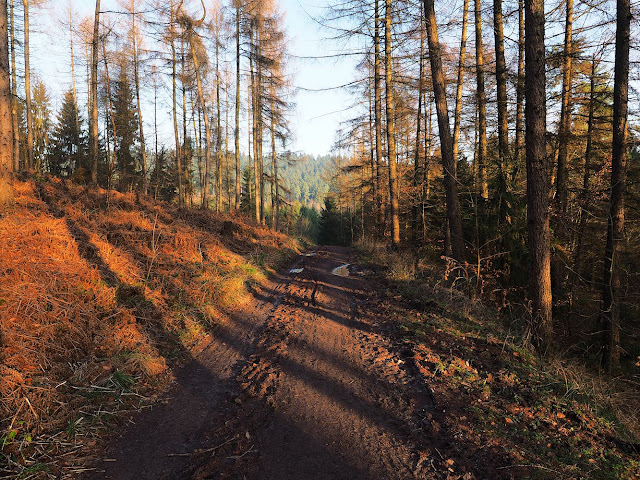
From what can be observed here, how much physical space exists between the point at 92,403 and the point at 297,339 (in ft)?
9.28

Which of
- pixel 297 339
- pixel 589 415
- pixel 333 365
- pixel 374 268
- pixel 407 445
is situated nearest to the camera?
pixel 407 445

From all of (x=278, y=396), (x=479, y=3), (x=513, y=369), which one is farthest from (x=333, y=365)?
(x=479, y=3)

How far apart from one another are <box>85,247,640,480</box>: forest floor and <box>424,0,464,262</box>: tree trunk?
3.57m

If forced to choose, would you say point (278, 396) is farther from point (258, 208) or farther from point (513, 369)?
point (258, 208)

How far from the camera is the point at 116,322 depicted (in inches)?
183

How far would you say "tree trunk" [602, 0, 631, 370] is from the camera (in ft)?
22.3

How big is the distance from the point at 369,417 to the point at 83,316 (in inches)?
158

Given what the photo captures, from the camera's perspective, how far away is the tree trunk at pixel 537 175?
5.04 metres

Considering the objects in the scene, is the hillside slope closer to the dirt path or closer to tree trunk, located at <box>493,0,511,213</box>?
the dirt path

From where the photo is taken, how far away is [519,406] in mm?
3303

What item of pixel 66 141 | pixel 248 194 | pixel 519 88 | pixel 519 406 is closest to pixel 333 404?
pixel 519 406

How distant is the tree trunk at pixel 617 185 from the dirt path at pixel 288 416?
5350 millimetres

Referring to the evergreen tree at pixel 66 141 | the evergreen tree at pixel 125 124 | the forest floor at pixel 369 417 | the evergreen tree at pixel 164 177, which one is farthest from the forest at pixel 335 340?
the evergreen tree at pixel 66 141

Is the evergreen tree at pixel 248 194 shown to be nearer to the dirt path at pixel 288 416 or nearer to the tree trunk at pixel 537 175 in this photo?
the dirt path at pixel 288 416
